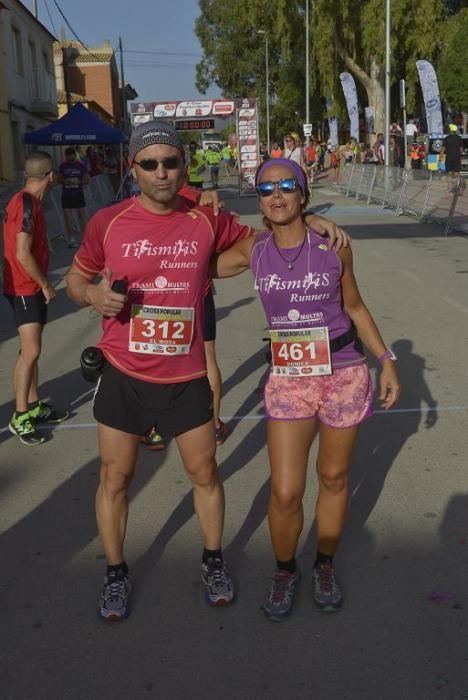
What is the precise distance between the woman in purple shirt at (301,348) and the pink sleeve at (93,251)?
0.48 meters

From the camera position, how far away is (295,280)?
3.05 metres

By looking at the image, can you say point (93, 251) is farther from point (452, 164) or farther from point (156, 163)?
point (452, 164)

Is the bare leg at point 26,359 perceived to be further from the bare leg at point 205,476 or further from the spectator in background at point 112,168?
the spectator in background at point 112,168

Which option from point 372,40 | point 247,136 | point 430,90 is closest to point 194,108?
point 247,136

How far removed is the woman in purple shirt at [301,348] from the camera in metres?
3.06

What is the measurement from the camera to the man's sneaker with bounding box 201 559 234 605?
3.36m

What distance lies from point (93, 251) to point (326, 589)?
1688 mm

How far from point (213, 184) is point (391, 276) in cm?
2508

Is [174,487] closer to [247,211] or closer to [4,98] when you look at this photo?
[247,211]

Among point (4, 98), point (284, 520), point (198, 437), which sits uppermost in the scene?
point (4, 98)

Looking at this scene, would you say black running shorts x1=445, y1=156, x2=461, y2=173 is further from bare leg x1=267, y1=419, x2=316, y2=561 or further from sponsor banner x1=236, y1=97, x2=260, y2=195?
bare leg x1=267, y1=419, x2=316, y2=561

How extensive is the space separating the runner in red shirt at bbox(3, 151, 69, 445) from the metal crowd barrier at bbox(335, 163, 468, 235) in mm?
12669

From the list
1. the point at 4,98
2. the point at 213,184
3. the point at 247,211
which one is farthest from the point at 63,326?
the point at 213,184

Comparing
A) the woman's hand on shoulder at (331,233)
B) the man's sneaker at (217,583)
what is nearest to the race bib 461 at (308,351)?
the woman's hand on shoulder at (331,233)
